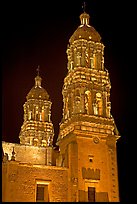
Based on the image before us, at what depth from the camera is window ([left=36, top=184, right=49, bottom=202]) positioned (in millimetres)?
29953

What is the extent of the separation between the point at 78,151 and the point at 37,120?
10.9 metres

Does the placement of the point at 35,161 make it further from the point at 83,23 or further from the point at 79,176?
the point at 83,23

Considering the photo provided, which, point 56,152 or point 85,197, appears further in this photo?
point 56,152

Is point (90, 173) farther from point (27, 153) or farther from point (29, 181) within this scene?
point (27, 153)

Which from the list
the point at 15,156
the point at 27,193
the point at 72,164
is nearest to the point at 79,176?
the point at 72,164

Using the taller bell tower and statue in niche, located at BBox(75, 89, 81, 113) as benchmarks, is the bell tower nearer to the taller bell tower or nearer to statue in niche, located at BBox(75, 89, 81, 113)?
the taller bell tower

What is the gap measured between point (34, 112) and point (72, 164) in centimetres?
1179

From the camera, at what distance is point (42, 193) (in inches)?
1188

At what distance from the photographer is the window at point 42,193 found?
2995 cm

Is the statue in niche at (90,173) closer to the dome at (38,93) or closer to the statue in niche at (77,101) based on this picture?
the statue in niche at (77,101)

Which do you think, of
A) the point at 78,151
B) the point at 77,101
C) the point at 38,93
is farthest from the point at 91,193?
the point at 38,93

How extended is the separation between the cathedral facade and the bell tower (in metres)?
5.59

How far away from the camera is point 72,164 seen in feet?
99.3

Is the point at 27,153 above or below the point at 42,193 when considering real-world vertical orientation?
above
